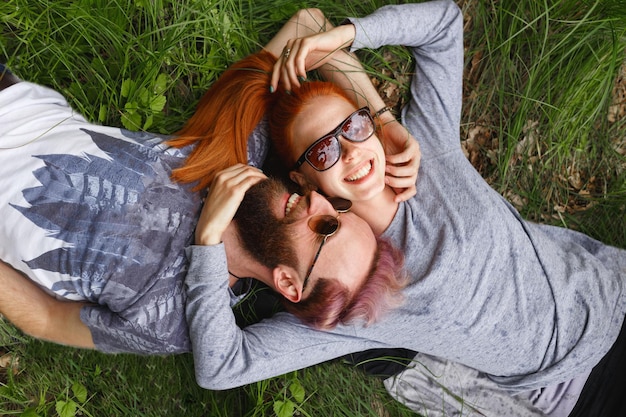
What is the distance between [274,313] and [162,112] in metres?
1.53

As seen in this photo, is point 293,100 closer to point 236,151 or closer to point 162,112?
A: point 236,151

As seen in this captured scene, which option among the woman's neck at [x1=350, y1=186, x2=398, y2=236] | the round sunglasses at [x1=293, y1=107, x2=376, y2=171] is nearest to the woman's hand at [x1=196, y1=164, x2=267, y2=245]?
the round sunglasses at [x1=293, y1=107, x2=376, y2=171]

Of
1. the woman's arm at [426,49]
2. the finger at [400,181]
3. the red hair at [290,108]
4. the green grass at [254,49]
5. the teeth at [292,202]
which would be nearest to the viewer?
the teeth at [292,202]

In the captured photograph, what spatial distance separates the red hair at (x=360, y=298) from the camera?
8.79 ft

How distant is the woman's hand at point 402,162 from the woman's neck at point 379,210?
5 cm

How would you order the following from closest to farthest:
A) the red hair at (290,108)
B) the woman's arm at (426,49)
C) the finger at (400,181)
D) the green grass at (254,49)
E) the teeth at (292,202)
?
the teeth at (292,202) → the red hair at (290,108) → the finger at (400,181) → the woman's arm at (426,49) → the green grass at (254,49)

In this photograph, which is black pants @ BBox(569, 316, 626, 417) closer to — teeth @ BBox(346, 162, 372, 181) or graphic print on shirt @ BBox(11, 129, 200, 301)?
teeth @ BBox(346, 162, 372, 181)

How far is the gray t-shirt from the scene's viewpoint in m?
2.84

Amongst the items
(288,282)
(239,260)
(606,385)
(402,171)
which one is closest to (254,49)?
(402,171)

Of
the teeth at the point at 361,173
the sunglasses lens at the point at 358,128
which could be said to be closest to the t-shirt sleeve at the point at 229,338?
the teeth at the point at 361,173

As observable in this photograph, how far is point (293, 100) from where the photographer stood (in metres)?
2.81

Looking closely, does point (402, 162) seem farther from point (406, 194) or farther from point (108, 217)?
point (108, 217)

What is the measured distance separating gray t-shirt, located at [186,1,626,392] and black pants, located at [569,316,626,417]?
0.35 ft

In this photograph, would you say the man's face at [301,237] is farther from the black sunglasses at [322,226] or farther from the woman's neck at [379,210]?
the woman's neck at [379,210]
